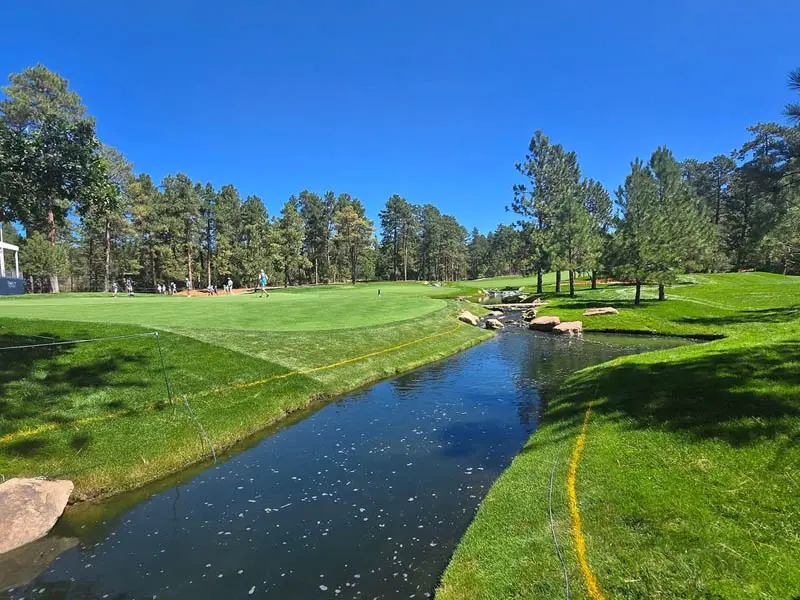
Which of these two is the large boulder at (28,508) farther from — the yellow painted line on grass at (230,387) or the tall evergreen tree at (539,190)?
the tall evergreen tree at (539,190)

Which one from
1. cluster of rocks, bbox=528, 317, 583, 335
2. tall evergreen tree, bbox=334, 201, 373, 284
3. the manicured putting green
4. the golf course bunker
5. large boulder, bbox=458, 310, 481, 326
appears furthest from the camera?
tall evergreen tree, bbox=334, 201, 373, 284

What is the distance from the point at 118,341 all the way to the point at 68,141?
7.89m

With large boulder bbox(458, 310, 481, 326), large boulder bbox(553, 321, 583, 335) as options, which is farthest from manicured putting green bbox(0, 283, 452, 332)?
large boulder bbox(553, 321, 583, 335)

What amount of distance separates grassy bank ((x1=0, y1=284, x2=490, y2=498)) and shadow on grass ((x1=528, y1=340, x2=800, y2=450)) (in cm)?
909

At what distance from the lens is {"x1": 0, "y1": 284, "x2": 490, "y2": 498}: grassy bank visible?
1019 centimetres

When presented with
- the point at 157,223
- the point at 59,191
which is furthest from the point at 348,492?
the point at 157,223

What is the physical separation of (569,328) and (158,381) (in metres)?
27.9

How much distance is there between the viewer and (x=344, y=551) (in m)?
7.32

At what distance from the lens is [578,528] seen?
6.32m

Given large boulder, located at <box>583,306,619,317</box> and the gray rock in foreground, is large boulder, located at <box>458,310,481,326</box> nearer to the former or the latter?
large boulder, located at <box>583,306,619,317</box>

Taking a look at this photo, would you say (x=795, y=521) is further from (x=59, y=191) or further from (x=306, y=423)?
(x=59, y=191)

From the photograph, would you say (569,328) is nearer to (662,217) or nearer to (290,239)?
(662,217)

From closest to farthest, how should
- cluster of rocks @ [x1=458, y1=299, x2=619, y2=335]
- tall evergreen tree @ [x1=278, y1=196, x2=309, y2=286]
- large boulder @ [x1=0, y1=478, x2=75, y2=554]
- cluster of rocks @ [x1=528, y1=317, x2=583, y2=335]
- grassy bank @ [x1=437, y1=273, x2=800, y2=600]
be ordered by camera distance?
grassy bank @ [x1=437, y1=273, x2=800, y2=600] → large boulder @ [x1=0, y1=478, x2=75, y2=554] → cluster of rocks @ [x1=528, y1=317, x2=583, y2=335] → cluster of rocks @ [x1=458, y1=299, x2=619, y2=335] → tall evergreen tree @ [x1=278, y1=196, x2=309, y2=286]

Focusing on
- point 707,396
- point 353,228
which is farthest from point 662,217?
point 353,228
